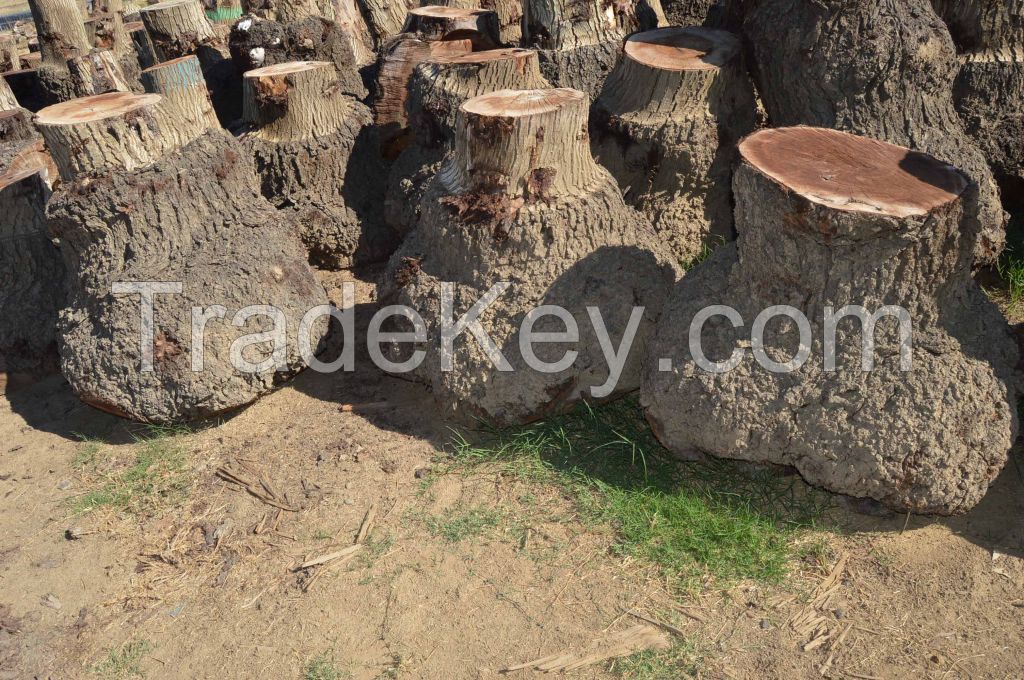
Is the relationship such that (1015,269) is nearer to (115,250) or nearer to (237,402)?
(237,402)

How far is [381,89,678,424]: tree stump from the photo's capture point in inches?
134

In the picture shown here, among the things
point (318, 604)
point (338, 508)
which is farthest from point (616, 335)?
point (318, 604)

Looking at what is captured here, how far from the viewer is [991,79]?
4.45 metres

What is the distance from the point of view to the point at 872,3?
12.4ft

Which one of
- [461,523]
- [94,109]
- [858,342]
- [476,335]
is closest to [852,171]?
[858,342]

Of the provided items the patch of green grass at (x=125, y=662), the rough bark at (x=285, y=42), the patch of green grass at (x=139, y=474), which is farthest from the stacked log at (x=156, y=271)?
the rough bark at (x=285, y=42)

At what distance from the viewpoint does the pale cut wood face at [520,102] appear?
329cm

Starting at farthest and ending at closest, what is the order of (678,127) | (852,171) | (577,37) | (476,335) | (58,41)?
(58,41) < (577,37) < (678,127) < (476,335) < (852,171)

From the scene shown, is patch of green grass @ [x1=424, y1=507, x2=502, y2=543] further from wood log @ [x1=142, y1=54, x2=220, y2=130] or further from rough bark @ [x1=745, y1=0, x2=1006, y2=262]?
rough bark @ [x1=745, y1=0, x2=1006, y2=262]

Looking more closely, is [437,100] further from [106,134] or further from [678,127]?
[106,134]

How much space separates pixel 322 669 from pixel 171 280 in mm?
2091

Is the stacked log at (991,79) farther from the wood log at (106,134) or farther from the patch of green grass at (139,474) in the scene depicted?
the patch of green grass at (139,474)

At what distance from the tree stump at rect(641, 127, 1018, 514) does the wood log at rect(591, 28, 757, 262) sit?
1265mm

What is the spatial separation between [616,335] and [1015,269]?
7.50 feet
